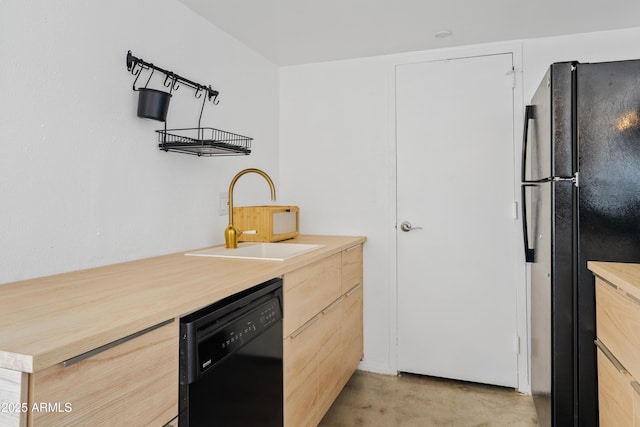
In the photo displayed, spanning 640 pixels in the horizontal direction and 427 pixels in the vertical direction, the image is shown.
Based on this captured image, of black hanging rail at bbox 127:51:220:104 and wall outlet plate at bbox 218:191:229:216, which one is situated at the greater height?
black hanging rail at bbox 127:51:220:104

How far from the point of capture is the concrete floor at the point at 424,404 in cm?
214

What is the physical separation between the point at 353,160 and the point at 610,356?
181cm

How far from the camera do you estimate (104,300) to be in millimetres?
998

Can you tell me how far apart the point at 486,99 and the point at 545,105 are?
70 centimetres

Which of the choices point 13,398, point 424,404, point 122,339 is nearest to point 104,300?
point 122,339

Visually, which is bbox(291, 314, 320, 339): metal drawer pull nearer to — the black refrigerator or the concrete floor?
the concrete floor

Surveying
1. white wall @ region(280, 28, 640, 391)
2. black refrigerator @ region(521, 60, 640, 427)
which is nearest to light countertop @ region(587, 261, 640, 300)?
black refrigerator @ region(521, 60, 640, 427)

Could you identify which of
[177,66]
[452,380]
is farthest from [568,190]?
[177,66]

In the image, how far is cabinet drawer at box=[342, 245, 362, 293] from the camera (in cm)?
232

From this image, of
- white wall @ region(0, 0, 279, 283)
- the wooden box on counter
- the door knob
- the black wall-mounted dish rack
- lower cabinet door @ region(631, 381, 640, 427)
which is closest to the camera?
lower cabinet door @ region(631, 381, 640, 427)

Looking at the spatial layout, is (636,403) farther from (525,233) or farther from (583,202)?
(525,233)

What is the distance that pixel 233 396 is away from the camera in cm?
121

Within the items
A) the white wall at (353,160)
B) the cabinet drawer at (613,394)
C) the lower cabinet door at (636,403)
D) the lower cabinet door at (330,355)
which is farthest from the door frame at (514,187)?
the lower cabinet door at (636,403)

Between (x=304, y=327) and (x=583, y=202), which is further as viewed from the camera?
(x=304, y=327)
